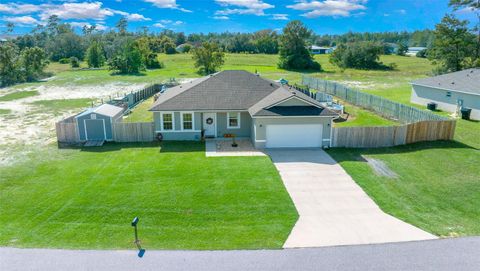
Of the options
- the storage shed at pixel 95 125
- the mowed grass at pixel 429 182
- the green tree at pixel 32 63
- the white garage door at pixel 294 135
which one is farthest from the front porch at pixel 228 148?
the green tree at pixel 32 63

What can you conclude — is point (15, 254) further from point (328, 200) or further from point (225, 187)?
point (328, 200)

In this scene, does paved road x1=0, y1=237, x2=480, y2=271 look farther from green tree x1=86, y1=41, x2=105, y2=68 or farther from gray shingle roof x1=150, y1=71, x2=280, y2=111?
green tree x1=86, y1=41, x2=105, y2=68

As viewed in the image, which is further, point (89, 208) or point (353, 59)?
point (353, 59)

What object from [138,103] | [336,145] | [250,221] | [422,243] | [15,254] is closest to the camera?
[15,254]

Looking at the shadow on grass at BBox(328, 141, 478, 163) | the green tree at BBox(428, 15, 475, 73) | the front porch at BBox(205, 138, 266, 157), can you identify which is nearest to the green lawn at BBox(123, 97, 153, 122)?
the front porch at BBox(205, 138, 266, 157)

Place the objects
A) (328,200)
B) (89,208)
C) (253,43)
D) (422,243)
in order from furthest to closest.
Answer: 1. (253,43)
2. (328,200)
3. (89,208)
4. (422,243)

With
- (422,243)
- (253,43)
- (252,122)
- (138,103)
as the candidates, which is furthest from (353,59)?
(422,243)
